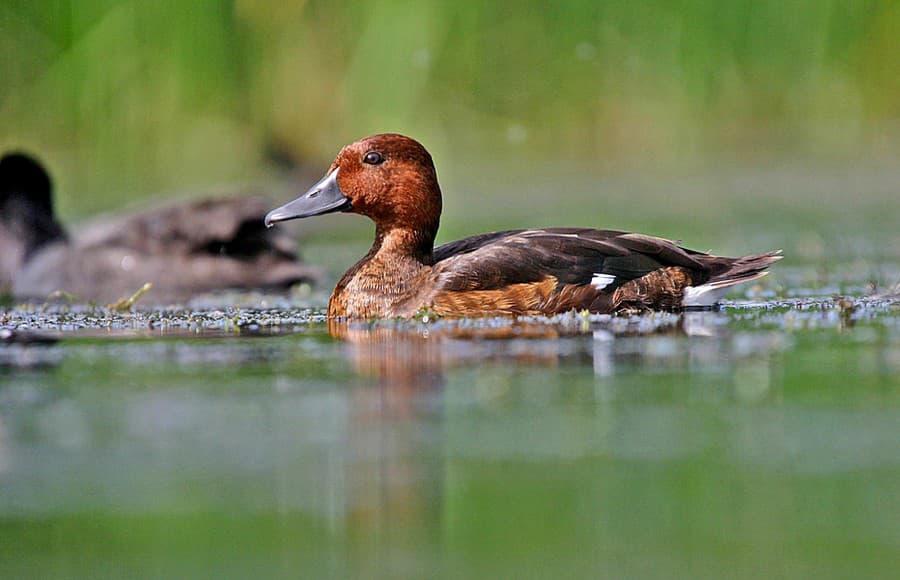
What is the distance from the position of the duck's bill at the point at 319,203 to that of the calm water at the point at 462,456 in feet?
4.67

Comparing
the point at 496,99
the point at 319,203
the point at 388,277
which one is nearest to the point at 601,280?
the point at 388,277

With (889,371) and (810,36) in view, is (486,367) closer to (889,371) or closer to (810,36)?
(889,371)

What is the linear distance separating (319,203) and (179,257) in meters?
2.60

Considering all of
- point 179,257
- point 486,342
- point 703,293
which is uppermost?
point 179,257

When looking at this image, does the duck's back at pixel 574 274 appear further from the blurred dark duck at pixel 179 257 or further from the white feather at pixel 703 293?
the blurred dark duck at pixel 179 257

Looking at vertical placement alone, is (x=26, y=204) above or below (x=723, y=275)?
above

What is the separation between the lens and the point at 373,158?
779 cm

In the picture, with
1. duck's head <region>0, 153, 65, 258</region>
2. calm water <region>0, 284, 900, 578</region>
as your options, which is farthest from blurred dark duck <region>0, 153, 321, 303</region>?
calm water <region>0, 284, 900, 578</region>

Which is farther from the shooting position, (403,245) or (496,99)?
(496,99)

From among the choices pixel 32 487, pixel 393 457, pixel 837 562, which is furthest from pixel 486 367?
pixel 837 562

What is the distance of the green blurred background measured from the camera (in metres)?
12.7

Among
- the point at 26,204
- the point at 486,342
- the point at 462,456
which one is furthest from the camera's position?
the point at 26,204

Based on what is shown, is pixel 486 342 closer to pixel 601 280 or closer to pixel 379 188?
pixel 601 280

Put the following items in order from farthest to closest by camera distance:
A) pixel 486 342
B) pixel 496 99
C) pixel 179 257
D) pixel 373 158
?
pixel 496 99
pixel 179 257
pixel 373 158
pixel 486 342
